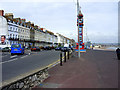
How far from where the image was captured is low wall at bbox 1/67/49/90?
4.36 m

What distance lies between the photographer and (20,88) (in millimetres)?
4809

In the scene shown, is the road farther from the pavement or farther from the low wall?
the pavement

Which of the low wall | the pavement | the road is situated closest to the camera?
the low wall

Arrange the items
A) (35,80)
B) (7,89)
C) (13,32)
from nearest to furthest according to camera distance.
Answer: (7,89) < (35,80) < (13,32)

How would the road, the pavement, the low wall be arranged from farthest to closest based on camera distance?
the road < the pavement < the low wall

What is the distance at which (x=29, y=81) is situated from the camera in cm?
556

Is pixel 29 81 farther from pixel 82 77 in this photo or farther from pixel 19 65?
pixel 19 65

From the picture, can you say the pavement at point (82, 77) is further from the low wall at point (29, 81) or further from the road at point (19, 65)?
the road at point (19, 65)

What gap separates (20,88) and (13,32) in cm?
6153

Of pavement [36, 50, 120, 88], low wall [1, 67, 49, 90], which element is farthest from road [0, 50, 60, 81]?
pavement [36, 50, 120, 88]

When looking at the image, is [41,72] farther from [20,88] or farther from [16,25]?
[16,25]

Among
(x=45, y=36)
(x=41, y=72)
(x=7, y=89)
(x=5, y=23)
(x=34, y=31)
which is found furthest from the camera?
(x=45, y=36)

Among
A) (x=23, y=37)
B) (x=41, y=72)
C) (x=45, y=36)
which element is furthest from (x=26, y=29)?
(x=41, y=72)

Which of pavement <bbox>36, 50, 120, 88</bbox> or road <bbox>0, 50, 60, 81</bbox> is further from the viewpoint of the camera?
road <bbox>0, 50, 60, 81</bbox>
